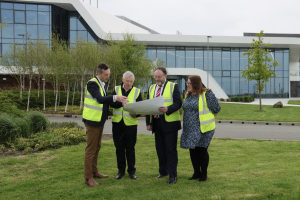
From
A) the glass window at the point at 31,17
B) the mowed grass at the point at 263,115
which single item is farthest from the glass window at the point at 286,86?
the glass window at the point at 31,17

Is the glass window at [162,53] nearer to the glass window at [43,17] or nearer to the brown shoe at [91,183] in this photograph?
the glass window at [43,17]

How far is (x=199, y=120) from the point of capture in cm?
484

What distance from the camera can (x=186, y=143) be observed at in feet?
15.9

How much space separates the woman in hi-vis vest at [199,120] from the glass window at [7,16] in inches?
1477

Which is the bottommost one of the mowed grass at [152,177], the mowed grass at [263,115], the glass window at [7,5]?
the mowed grass at [263,115]

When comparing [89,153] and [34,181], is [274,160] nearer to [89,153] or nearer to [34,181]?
[89,153]

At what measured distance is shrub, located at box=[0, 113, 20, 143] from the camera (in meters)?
8.10

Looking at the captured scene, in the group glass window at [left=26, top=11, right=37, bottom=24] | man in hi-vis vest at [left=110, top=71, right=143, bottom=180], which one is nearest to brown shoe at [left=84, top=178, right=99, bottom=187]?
man in hi-vis vest at [left=110, top=71, right=143, bottom=180]

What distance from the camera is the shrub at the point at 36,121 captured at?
31.0 ft

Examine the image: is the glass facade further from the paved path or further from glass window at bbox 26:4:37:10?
the paved path

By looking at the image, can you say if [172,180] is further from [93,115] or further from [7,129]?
[7,129]

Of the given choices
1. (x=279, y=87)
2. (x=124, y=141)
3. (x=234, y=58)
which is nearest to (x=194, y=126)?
(x=124, y=141)

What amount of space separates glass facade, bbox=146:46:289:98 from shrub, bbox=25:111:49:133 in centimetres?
3551

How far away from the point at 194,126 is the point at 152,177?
49.2 inches
